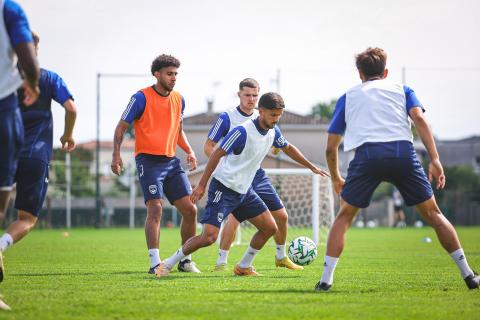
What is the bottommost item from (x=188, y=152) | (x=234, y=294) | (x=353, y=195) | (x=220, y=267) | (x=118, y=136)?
(x=220, y=267)

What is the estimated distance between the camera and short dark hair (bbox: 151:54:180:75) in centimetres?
1038

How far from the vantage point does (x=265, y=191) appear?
10688 millimetres

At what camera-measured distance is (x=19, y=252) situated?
620 inches

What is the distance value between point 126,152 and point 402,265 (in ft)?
292

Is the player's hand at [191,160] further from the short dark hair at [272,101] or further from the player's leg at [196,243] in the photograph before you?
the short dark hair at [272,101]

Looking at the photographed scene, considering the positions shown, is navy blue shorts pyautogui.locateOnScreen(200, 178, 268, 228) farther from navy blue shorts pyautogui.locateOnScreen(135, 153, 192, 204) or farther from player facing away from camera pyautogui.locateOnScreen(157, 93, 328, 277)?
navy blue shorts pyautogui.locateOnScreen(135, 153, 192, 204)

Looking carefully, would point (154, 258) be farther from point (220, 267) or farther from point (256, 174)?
point (256, 174)

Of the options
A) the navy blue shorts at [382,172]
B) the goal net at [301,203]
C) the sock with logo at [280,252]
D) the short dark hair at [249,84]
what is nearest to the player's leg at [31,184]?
the navy blue shorts at [382,172]

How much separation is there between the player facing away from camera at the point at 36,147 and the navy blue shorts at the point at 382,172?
2.63 m

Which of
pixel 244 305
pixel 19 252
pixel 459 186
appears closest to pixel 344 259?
pixel 19 252

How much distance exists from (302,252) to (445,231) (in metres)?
3.56

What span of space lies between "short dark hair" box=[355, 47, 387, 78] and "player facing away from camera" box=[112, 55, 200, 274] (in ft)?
10.3

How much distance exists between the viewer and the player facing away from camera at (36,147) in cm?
804

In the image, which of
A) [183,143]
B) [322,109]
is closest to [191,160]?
[183,143]
